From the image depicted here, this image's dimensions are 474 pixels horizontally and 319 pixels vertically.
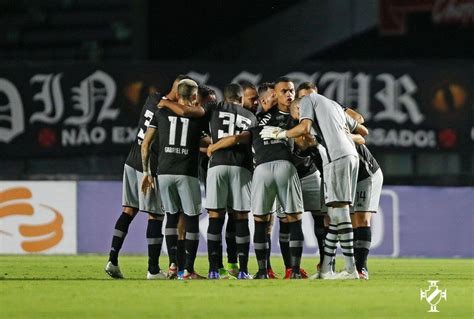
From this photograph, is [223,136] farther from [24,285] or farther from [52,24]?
[52,24]

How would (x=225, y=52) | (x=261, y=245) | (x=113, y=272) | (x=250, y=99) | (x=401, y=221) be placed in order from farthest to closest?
(x=225, y=52) < (x=401, y=221) < (x=250, y=99) < (x=113, y=272) < (x=261, y=245)

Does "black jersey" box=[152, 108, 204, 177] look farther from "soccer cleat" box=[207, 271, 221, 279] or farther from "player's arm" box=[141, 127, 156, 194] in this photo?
"soccer cleat" box=[207, 271, 221, 279]

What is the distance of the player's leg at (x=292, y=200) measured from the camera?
10.4 meters

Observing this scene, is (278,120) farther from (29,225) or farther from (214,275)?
(29,225)

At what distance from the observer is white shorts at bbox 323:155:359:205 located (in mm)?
10172

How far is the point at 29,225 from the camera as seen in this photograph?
53.3ft

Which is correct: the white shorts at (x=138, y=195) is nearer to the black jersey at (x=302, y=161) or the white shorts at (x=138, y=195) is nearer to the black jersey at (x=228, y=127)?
the black jersey at (x=228, y=127)

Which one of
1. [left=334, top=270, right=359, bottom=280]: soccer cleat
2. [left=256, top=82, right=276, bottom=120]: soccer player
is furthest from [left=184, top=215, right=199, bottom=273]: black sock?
[left=334, top=270, right=359, bottom=280]: soccer cleat

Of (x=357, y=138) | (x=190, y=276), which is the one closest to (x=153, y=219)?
(x=190, y=276)

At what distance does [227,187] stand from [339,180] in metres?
1.10

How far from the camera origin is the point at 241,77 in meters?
17.5

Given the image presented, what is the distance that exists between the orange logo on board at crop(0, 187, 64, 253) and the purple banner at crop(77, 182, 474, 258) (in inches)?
13.2

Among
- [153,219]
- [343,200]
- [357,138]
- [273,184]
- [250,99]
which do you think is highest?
[250,99]

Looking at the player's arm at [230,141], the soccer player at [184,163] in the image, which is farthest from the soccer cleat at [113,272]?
the player's arm at [230,141]
